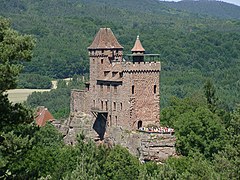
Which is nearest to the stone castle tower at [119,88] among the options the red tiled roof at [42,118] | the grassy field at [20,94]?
the red tiled roof at [42,118]

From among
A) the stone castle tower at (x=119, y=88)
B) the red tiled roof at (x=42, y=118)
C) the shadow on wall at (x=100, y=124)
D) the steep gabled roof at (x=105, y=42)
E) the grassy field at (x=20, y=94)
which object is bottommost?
the grassy field at (x=20, y=94)

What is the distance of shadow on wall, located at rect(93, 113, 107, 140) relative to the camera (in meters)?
64.9

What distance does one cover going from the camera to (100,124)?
6544 centimetres

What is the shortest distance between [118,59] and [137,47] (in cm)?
311

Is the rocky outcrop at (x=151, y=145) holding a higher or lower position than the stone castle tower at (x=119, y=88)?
lower

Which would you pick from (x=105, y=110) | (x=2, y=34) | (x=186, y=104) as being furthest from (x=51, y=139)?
(x=2, y=34)

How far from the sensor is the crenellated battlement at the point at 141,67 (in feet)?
200

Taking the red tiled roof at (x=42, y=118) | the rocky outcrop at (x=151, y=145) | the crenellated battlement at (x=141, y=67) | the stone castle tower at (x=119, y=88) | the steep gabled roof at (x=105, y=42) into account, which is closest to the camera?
the rocky outcrop at (x=151, y=145)

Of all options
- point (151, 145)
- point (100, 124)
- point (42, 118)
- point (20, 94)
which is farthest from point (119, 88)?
point (20, 94)

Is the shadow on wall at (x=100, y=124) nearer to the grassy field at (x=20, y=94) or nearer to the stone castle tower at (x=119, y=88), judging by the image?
the stone castle tower at (x=119, y=88)

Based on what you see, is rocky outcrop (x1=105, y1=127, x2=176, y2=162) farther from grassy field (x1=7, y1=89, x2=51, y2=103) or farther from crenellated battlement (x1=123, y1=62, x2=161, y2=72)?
grassy field (x1=7, y1=89, x2=51, y2=103)

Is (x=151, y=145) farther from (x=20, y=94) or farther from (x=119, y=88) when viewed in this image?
(x=20, y=94)

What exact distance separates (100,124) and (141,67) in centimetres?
729

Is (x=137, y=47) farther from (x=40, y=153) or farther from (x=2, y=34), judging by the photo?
(x=2, y=34)
